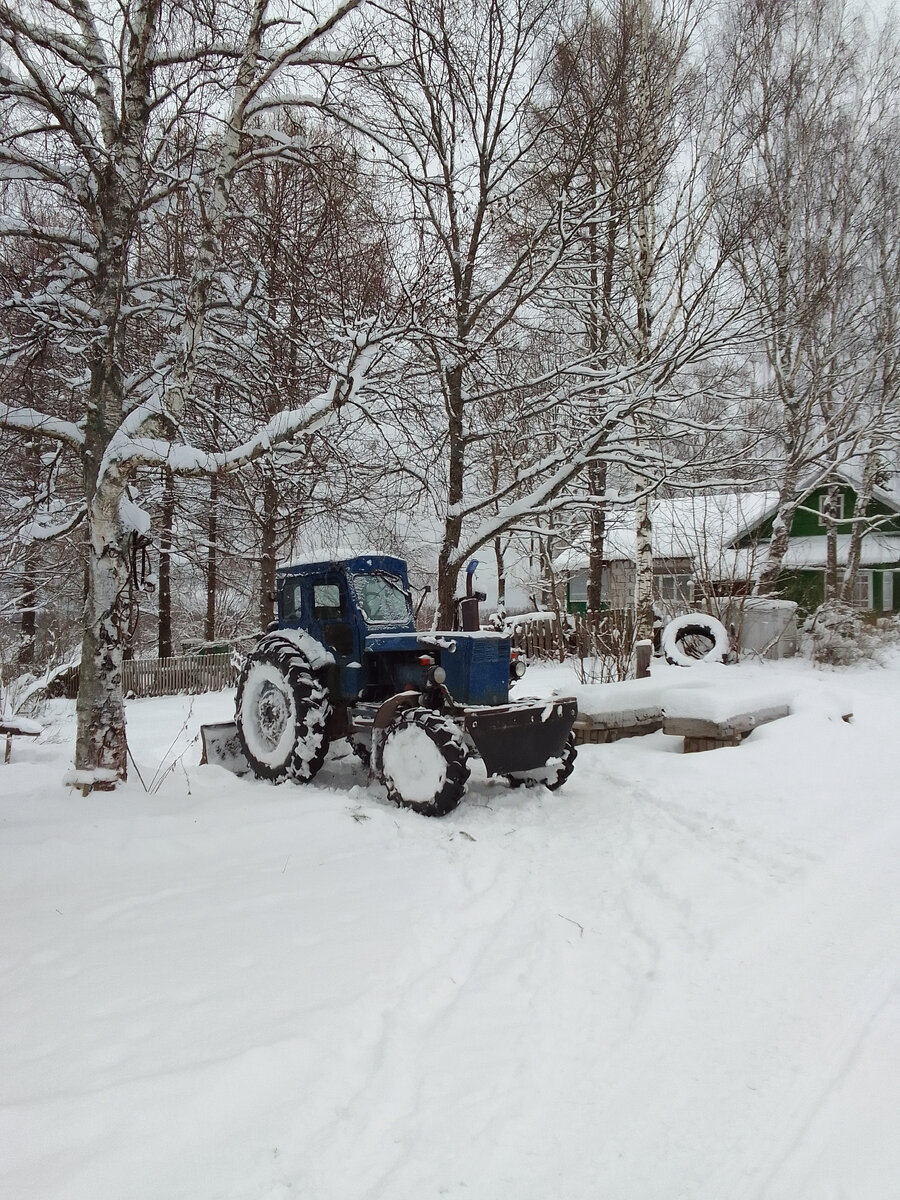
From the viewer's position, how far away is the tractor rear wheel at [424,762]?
218 inches

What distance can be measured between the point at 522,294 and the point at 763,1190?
875cm

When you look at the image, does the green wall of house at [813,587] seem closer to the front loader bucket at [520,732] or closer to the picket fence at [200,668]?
the picket fence at [200,668]

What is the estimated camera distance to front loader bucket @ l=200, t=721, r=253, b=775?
752cm

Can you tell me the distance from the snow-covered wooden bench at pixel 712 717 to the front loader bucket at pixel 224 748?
411cm

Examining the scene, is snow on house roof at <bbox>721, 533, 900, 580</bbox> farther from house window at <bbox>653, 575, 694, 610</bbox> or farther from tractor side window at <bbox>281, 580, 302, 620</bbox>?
tractor side window at <bbox>281, 580, 302, 620</bbox>

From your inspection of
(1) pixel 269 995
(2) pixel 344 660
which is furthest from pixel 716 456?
(1) pixel 269 995

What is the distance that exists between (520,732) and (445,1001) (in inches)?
116

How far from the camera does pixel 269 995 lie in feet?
9.78

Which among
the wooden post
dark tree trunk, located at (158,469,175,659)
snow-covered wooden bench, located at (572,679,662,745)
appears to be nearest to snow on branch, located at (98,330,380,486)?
snow-covered wooden bench, located at (572,679,662,745)

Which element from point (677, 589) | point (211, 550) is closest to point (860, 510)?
point (677, 589)

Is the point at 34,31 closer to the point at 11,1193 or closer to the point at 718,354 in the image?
the point at 11,1193

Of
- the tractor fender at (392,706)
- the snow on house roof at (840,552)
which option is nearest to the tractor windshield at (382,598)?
the tractor fender at (392,706)

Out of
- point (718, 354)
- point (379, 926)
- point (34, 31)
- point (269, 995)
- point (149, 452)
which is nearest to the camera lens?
point (269, 995)

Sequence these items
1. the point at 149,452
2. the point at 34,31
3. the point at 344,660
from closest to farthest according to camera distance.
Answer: the point at 34,31, the point at 149,452, the point at 344,660
